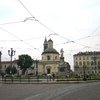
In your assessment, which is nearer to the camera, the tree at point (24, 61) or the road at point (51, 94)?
the road at point (51, 94)

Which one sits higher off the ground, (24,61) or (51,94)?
(24,61)

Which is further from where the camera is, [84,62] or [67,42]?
[84,62]

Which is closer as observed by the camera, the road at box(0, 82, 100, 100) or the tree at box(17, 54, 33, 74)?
the road at box(0, 82, 100, 100)

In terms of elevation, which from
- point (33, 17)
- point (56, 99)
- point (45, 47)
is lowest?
point (56, 99)

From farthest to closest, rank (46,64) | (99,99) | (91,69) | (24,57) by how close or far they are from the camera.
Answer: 1. (91,69)
2. (46,64)
3. (24,57)
4. (99,99)

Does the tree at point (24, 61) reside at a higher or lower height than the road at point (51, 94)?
higher

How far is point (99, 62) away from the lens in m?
162

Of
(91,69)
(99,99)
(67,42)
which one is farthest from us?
(91,69)

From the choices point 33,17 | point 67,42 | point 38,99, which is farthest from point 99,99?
point 67,42

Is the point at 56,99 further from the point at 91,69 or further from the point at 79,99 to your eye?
the point at 91,69

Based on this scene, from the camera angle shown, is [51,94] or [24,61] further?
[24,61]

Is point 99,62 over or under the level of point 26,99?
over

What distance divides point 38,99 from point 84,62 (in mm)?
152908

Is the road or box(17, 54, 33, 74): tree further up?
box(17, 54, 33, 74): tree
